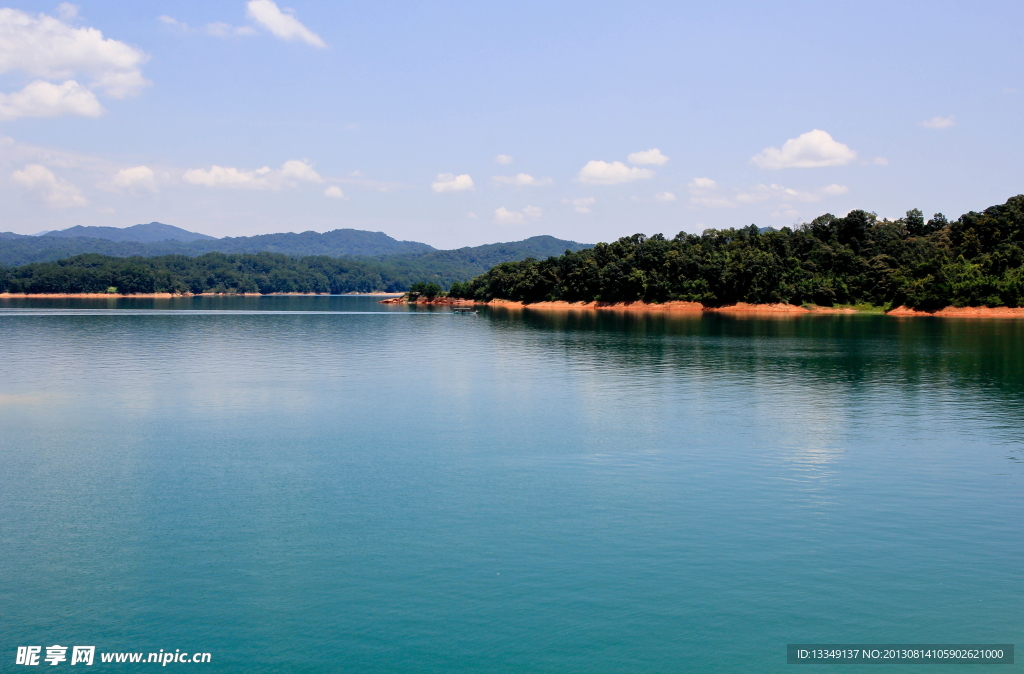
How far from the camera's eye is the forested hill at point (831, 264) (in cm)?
13038

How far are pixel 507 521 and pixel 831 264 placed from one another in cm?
14348

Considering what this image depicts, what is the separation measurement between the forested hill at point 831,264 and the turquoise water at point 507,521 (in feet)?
308

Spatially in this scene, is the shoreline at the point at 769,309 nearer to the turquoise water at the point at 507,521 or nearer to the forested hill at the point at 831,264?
the forested hill at the point at 831,264

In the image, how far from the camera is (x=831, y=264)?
14975cm

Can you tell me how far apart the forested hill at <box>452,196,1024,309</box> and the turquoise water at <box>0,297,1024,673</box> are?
94014 millimetres

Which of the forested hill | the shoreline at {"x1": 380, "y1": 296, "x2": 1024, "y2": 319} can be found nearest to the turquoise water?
the shoreline at {"x1": 380, "y1": 296, "x2": 1024, "y2": 319}

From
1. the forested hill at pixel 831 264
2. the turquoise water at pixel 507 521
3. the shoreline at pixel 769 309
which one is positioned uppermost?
the forested hill at pixel 831 264

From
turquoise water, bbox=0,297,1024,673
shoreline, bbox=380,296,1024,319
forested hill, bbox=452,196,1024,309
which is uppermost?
forested hill, bbox=452,196,1024,309

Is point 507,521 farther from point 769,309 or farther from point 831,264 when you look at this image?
point 831,264

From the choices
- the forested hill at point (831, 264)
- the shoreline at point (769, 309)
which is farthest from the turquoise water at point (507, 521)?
the forested hill at point (831, 264)

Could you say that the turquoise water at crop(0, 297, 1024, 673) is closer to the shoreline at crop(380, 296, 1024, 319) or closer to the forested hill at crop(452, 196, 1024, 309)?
the shoreline at crop(380, 296, 1024, 319)

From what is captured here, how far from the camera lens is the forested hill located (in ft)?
428

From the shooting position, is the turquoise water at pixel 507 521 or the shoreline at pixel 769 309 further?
the shoreline at pixel 769 309

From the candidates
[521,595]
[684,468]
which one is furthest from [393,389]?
[521,595]
